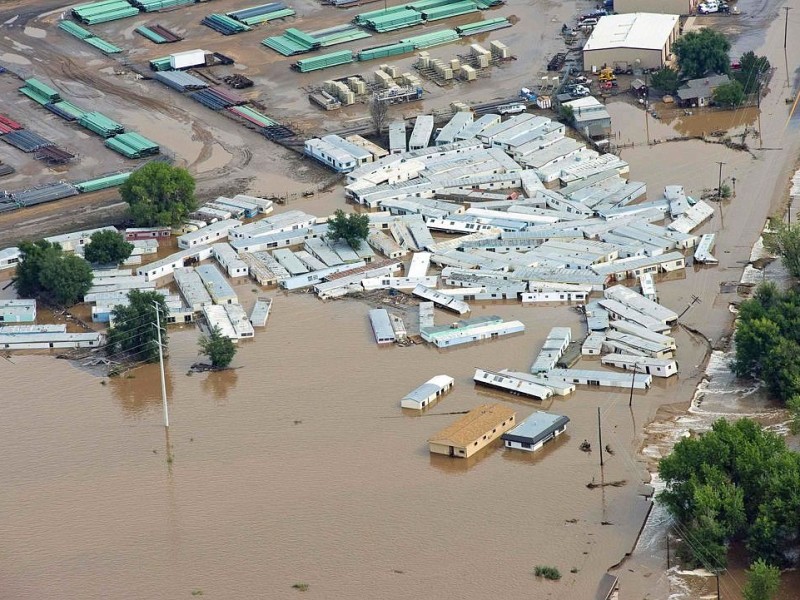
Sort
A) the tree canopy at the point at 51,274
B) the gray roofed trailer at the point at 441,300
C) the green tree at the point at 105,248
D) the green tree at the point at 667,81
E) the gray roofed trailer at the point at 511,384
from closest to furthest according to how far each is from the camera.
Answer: the gray roofed trailer at the point at 511,384, the gray roofed trailer at the point at 441,300, the tree canopy at the point at 51,274, the green tree at the point at 105,248, the green tree at the point at 667,81

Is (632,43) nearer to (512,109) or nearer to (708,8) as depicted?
(512,109)

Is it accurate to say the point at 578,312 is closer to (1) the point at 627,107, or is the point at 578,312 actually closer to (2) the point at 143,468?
(2) the point at 143,468

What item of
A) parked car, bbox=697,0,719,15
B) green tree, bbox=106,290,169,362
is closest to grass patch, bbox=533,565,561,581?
green tree, bbox=106,290,169,362

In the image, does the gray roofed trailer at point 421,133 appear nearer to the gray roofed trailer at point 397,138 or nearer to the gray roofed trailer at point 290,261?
the gray roofed trailer at point 397,138

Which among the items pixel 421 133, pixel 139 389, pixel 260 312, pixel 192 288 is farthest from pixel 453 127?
pixel 139 389

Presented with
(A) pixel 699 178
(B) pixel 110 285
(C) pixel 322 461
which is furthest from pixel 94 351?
(A) pixel 699 178

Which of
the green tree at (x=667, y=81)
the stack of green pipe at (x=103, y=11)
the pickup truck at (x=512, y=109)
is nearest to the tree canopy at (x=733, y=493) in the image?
the pickup truck at (x=512, y=109)
